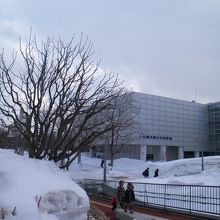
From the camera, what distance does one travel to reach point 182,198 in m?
20.4

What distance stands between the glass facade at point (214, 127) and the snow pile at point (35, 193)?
9602cm

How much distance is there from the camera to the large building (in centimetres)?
8894

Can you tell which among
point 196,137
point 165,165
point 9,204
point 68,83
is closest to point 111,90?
point 68,83

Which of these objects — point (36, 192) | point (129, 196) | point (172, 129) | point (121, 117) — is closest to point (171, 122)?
point (172, 129)

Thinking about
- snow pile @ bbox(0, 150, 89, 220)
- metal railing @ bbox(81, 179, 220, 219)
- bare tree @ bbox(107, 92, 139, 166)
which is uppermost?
bare tree @ bbox(107, 92, 139, 166)

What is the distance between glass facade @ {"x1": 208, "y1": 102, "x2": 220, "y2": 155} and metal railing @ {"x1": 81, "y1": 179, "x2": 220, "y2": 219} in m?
78.5

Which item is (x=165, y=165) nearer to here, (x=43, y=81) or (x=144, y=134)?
(x=144, y=134)

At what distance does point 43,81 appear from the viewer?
1256 cm

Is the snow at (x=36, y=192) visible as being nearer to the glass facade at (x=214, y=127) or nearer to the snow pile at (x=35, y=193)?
the snow pile at (x=35, y=193)

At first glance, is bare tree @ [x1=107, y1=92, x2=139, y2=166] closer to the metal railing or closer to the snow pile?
the metal railing

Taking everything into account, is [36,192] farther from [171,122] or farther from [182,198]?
[171,122]

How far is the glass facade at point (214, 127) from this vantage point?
101625mm

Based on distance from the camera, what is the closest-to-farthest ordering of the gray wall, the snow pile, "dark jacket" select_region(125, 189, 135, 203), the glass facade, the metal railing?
1. the snow pile
2. the metal railing
3. "dark jacket" select_region(125, 189, 135, 203)
4. the gray wall
5. the glass facade

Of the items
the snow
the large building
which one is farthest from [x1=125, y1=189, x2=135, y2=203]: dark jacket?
the large building
